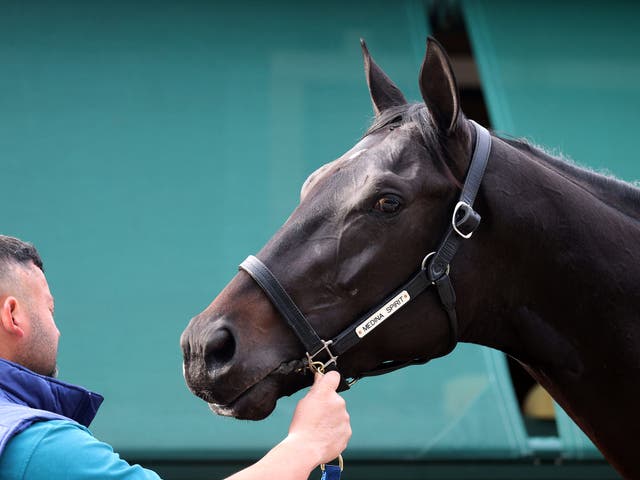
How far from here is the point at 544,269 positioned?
1.69 metres

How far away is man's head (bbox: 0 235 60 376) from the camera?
153 cm

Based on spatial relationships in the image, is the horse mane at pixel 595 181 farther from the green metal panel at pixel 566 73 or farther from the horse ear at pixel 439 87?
the green metal panel at pixel 566 73

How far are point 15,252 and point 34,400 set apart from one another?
304 millimetres

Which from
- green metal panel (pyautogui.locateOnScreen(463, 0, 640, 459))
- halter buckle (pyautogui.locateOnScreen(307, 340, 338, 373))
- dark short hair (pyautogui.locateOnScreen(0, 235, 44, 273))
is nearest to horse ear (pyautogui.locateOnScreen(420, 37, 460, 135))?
halter buckle (pyautogui.locateOnScreen(307, 340, 338, 373))

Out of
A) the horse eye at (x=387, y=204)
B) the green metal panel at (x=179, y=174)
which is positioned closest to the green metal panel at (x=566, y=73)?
Answer: the green metal panel at (x=179, y=174)

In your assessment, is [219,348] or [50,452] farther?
[219,348]

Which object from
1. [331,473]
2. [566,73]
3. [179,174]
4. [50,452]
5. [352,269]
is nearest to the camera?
[50,452]

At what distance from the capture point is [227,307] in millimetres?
1566

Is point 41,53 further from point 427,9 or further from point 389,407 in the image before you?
point 389,407

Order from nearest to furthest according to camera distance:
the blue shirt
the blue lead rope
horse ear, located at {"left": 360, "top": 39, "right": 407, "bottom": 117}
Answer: the blue shirt < the blue lead rope < horse ear, located at {"left": 360, "top": 39, "right": 407, "bottom": 117}

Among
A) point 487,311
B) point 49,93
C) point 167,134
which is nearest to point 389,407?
point 167,134

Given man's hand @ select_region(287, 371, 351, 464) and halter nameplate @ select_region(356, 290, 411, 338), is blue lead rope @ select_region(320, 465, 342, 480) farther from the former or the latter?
halter nameplate @ select_region(356, 290, 411, 338)

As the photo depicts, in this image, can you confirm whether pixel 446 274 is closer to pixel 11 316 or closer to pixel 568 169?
pixel 568 169

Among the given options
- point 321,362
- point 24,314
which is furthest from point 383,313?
point 24,314
